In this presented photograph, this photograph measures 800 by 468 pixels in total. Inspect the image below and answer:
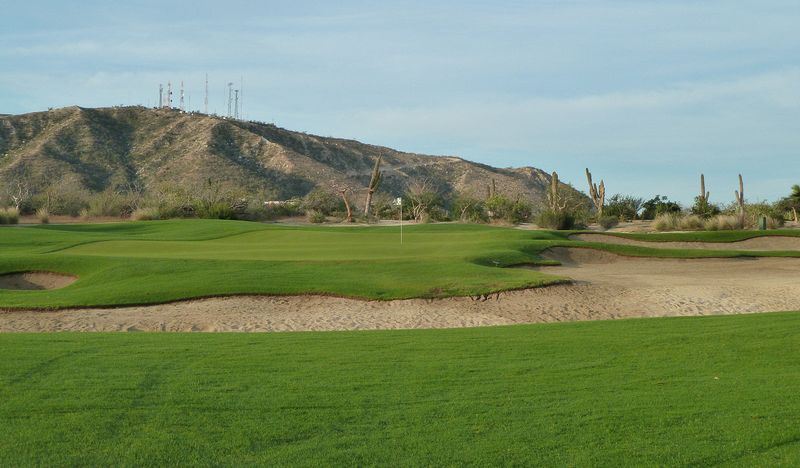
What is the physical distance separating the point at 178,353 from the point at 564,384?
527 centimetres

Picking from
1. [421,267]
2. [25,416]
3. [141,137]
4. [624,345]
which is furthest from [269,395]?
[141,137]

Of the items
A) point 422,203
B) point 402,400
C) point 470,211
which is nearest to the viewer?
point 402,400

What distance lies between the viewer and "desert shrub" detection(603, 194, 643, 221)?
205 ft

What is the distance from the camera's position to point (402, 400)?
932 cm

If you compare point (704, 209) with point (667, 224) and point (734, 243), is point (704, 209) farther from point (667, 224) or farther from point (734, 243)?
point (734, 243)

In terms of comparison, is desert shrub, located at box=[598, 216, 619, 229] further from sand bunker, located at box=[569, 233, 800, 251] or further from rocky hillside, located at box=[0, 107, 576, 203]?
rocky hillside, located at box=[0, 107, 576, 203]

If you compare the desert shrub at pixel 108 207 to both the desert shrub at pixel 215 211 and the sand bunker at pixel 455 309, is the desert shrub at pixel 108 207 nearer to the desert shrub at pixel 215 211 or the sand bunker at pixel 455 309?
the desert shrub at pixel 215 211

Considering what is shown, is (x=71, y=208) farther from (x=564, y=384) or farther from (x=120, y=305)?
(x=564, y=384)

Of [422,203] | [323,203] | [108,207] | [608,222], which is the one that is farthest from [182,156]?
[608,222]

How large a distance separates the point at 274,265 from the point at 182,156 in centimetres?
6760

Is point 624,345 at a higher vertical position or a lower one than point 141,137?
lower

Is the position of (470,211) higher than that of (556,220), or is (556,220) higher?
(470,211)

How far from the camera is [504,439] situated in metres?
7.98

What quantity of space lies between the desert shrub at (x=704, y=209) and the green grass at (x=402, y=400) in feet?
147
